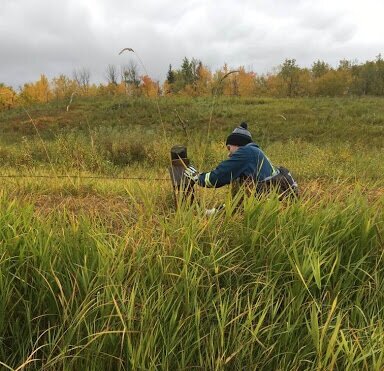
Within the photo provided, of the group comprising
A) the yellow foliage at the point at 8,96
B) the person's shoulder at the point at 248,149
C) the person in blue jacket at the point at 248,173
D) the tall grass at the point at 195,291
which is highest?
the yellow foliage at the point at 8,96

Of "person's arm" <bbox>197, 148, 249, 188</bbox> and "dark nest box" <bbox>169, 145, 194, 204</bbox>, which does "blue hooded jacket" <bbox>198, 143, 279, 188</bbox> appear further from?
"dark nest box" <bbox>169, 145, 194, 204</bbox>

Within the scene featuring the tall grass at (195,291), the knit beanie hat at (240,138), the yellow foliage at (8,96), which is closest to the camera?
the tall grass at (195,291)

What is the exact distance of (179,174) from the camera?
3.27m

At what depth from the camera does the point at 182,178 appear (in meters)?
3.21

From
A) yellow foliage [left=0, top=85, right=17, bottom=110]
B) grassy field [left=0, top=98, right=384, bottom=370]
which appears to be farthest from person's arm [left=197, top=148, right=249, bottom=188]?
yellow foliage [left=0, top=85, right=17, bottom=110]

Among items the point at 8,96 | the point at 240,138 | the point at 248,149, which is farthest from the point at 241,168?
the point at 8,96

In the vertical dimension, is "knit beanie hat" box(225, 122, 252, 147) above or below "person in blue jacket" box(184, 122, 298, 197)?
above

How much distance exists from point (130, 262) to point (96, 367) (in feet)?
1.86

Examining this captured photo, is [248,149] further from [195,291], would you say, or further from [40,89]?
[40,89]

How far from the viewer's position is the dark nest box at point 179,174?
304 cm

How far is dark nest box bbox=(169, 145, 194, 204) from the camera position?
3035 millimetres

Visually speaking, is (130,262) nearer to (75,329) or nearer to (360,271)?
(75,329)

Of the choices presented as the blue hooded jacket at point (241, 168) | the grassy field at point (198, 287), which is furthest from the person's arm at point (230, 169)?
the grassy field at point (198, 287)

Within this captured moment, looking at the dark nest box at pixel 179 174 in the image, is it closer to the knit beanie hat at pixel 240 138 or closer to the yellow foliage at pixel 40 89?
Answer: the knit beanie hat at pixel 240 138
